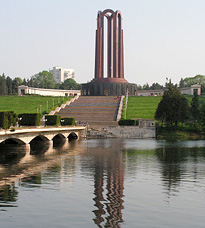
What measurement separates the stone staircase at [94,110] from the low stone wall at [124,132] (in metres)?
3.87

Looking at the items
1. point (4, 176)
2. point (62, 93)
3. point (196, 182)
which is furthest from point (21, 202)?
point (62, 93)

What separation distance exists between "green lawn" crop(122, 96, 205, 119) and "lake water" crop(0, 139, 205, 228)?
2333 inches

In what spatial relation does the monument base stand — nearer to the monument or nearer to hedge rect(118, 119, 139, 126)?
the monument

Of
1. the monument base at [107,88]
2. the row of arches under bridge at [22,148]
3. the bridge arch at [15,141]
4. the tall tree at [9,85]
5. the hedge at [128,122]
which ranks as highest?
the tall tree at [9,85]

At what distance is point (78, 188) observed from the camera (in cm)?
2367

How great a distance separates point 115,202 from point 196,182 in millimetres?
8344

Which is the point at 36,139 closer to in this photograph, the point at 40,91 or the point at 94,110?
the point at 94,110

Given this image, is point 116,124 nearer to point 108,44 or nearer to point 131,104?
point 131,104

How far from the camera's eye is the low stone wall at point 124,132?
79.4m

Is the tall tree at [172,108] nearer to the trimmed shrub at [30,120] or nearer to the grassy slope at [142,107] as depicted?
the grassy slope at [142,107]

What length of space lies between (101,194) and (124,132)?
194 feet

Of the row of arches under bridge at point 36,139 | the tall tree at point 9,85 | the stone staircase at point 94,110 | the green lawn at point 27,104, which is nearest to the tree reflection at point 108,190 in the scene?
the row of arches under bridge at point 36,139

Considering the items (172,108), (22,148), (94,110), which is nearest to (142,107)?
(94,110)

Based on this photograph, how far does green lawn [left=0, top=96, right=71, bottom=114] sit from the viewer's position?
10650 cm
